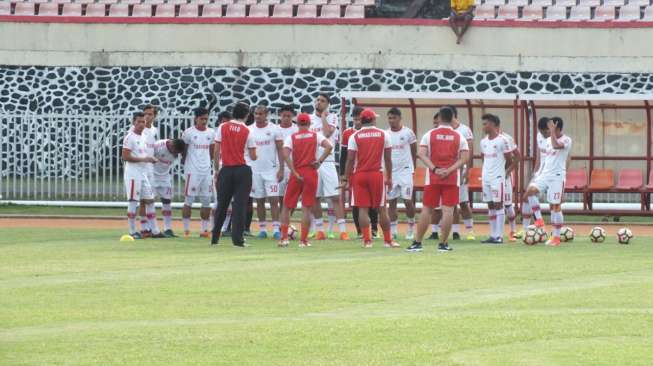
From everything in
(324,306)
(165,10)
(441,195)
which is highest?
(165,10)

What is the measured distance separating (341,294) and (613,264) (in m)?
4.85

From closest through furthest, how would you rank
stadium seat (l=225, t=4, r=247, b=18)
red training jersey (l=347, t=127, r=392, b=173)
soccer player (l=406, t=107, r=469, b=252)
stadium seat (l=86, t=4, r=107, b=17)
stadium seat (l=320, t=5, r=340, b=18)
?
soccer player (l=406, t=107, r=469, b=252)
red training jersey (l=347, t=127, r=392, b=173)
stadium seat (l=320, t=5, r=340, b=18)
stadium seat (l=225, t=4, r=247, b=18)
stadium seat (l=86, t=4, r=107, b=17)

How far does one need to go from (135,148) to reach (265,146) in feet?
6.16

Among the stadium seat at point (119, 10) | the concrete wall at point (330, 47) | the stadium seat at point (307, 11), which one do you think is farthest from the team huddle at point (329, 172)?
the stadium seat at point (119, 10)

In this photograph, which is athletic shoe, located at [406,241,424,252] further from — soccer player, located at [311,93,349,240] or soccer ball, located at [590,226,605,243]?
soccer ball, located at [590,226,605,243]

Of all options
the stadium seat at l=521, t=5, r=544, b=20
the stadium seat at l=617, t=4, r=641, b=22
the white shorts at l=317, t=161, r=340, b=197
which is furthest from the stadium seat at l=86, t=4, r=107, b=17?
the white shorts at l=317, t=161, r=340, b=197

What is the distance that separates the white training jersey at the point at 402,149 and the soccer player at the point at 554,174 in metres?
1.91

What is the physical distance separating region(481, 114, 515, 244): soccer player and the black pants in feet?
11.3

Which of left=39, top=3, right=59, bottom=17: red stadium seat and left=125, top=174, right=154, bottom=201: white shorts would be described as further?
left=39, top=3, right=59, bottom=17: red stadium seat

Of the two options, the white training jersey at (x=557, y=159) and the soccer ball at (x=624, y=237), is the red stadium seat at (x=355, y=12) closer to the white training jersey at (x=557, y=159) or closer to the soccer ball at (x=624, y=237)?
the white training jersey at (x=557, y=159)

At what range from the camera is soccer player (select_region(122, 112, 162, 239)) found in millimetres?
23297

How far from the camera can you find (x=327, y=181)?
929 inches

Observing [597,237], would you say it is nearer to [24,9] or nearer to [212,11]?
[212,11]

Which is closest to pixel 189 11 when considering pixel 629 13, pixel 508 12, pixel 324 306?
pixel 508 12
